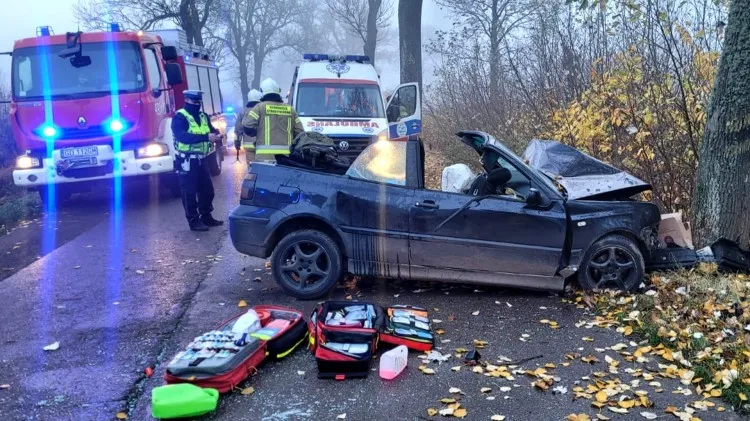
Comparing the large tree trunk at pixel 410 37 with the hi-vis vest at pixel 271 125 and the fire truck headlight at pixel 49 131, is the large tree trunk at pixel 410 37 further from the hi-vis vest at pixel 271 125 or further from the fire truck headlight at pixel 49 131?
the fire truck headlight at pixel 49 131

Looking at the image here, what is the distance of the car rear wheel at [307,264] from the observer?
5.54 metres

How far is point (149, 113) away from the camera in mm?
9820

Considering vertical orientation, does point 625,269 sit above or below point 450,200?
below

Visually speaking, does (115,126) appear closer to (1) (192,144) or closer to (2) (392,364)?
(1) (192,144)

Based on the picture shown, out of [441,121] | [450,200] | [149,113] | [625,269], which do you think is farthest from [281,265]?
[441,121]

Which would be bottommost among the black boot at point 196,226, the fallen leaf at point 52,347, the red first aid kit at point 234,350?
the fallen leaf at point 52,347

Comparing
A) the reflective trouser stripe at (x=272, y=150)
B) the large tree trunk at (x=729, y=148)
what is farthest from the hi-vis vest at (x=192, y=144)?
the large tree trunk at (x=729, y=148)

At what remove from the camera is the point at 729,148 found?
19.1 feet

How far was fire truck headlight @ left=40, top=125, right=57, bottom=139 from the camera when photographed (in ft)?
31.5

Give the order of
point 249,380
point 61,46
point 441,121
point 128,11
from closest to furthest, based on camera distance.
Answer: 1. point 249,380
2. point 61,46
3. point 441,121
4. point 128,11

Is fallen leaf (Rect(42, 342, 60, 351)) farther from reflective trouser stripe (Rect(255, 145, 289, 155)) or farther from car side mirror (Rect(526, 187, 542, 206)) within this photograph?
reflective trouser stripe (Rect(255, 145, 289, 155))

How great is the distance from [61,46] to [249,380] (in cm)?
806

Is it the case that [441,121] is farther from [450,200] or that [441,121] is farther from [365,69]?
[450,200]

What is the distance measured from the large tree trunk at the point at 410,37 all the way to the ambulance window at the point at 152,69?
6.97 m
